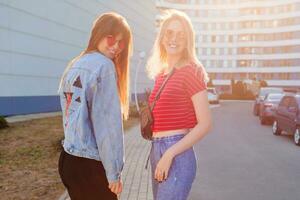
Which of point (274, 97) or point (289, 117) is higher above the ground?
point (274, 97)

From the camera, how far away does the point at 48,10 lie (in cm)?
2441

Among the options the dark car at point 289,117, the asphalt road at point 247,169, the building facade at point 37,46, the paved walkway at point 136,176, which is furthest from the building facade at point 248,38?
the paved walkway at point 136,176

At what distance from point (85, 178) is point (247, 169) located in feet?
22.9

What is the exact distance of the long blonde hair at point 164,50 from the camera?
9.37 feet

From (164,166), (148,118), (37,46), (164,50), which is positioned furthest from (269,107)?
(164,166)

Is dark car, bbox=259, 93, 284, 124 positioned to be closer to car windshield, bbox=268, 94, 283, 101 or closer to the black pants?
car windshield, bbox=268, 94, 283, 101

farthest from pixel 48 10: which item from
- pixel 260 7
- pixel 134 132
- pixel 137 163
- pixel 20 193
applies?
pixel 260 7

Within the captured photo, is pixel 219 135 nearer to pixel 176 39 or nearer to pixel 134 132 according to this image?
pixel 134 132

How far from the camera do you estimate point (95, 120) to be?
250 centimetres

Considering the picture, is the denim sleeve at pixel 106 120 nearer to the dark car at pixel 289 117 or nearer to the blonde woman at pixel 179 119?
the blonde woman at pixel 179 119

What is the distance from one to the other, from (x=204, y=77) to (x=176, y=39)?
1.05 feet

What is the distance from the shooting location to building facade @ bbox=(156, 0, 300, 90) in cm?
8731

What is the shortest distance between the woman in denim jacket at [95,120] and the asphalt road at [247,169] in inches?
162

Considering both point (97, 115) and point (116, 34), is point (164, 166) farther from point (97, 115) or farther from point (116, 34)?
point (116, 34)
